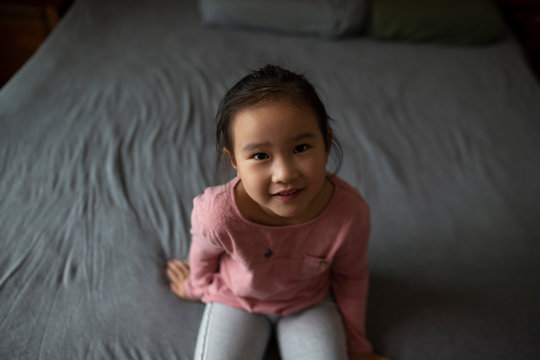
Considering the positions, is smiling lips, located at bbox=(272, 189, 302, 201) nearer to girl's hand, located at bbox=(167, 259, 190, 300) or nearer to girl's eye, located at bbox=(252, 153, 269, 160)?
girl's eye, located at bbox=(252, 153, 269, 160)

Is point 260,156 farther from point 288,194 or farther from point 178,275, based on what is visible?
point 178,275

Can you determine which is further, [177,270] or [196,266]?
[177,270]

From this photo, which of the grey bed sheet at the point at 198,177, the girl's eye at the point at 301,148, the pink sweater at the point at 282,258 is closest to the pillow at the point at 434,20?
the grey bed sheet at the point at 198,177

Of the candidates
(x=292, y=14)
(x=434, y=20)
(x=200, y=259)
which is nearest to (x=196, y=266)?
(x=200, y=259)

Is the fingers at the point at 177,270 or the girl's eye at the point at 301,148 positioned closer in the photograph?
the girl's eye at the point at 301,148

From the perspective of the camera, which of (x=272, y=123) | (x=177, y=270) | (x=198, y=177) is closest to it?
(x=272, y=123)

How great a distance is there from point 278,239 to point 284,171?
0.65ft

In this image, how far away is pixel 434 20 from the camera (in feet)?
5.81

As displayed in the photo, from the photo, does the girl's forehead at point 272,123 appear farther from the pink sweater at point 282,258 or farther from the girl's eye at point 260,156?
the pink sweater at point 282,258

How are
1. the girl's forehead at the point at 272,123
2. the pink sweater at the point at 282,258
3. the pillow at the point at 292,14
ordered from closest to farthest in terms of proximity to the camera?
the girl's forehead at the point at 272,123 < the pink sweater at the point at 282,258 < the pillow at the point at 292,14

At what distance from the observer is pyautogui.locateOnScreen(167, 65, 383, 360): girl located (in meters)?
0.61

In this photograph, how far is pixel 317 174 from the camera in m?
0.64

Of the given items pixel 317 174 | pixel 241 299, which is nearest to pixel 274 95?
pixel 317 174

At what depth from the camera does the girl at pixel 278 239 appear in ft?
2.01
